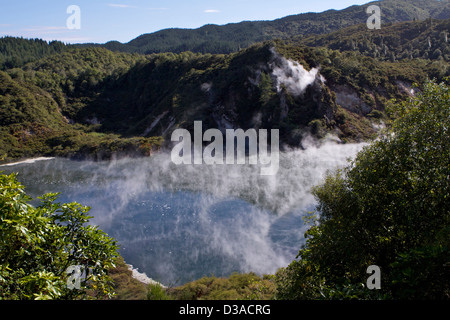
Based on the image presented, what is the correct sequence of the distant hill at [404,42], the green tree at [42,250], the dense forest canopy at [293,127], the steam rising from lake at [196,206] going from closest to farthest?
the green tree at [42,250], the dense forest canopy at [293,127], the steam rising from lake at [196,206], the distant hill at [404,42]

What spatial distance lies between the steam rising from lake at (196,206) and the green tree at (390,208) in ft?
52.1

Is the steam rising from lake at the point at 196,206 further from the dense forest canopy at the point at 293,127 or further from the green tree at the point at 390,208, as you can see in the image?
the green tree at the point at 390,208

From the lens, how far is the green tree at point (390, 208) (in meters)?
9.91

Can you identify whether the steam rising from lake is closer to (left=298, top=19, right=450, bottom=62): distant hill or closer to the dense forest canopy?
the dense forest canopy

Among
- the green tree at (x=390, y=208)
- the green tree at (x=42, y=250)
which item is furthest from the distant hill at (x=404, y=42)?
the green tree at (x=42, y=250)

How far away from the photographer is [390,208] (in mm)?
10891

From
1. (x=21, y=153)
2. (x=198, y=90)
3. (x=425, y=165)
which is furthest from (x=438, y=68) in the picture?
(x=21, y=153)

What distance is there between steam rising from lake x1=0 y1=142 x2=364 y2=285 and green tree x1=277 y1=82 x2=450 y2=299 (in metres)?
15.9

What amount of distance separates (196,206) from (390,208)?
31.4m

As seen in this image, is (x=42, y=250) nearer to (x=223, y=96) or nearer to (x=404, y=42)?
(x=223, y=96)

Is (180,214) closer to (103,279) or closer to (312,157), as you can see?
(312,157)

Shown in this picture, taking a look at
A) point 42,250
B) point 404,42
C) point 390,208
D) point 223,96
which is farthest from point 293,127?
point 404,42

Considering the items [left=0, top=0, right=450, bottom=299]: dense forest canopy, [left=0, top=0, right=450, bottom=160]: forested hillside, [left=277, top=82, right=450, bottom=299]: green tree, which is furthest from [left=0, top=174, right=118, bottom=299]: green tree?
[left=0, top=0, right=450, bottom=160]: forested hillside

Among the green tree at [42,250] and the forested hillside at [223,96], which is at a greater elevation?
the forested hillside at [223,96]
